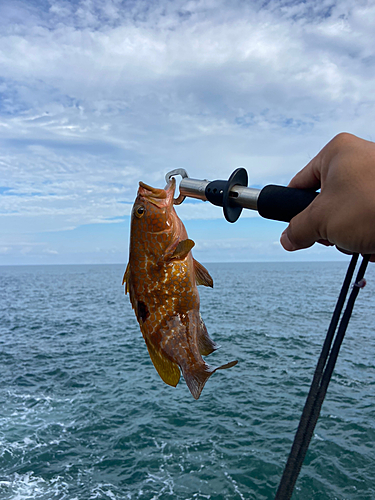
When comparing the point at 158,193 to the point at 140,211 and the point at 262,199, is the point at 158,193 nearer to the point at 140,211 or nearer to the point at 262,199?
the point at 140,211

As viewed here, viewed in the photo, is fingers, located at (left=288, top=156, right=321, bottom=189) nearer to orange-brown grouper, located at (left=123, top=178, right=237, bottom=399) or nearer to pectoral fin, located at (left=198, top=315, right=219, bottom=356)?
orange-brown grouper, located at (left=123, top=178, right=237, bottom=399)

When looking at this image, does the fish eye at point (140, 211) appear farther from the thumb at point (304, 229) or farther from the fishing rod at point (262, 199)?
the thumb at point (304, 229)

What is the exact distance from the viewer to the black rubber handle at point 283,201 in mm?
2100

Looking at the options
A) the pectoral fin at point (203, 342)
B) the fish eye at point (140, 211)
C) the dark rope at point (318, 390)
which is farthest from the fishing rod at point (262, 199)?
the pectoral fin at point (203, 342)

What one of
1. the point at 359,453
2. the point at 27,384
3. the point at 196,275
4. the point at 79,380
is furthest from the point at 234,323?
the point at 196,275

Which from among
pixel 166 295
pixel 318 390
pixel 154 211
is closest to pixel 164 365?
pixel 166 295

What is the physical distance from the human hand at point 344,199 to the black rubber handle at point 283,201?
0.39 feet

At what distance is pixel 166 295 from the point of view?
2.35m

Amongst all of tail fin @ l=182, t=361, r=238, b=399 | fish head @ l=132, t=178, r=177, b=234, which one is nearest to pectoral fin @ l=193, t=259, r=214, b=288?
fish head @ l=132, t=178, r=177, b=234

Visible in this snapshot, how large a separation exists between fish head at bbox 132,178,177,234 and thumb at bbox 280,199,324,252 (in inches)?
33.8

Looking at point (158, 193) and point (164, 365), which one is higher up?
point (158, 193)

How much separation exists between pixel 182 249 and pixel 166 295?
1.10 feet

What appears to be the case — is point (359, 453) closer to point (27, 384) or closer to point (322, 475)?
point (322, 475)

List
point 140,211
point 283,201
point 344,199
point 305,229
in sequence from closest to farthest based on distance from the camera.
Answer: point 344,199, point 305,229, point 283,201, point 140,211
